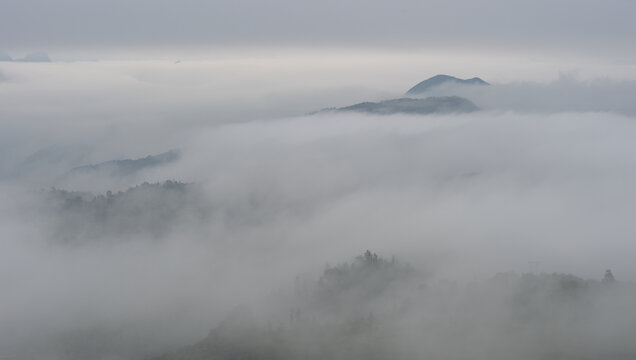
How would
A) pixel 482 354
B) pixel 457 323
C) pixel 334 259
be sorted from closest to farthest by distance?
pixel 482 354 < pixel 457 323 < pixel 334 259

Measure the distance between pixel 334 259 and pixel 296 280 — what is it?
27.2 metres

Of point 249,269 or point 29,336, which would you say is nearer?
point 29,336

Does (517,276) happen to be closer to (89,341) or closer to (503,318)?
(503,318)

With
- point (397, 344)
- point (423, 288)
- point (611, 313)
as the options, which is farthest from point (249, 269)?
point (611, 313)

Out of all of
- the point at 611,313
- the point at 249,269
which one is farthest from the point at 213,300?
the point at 611,313

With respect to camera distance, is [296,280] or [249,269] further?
[249,269]

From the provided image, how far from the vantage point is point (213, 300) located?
6826 inches

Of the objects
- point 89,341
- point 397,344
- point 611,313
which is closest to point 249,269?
point 89,341

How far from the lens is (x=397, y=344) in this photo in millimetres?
118000

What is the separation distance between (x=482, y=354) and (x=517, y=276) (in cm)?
3789

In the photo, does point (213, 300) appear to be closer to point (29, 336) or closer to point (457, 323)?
point (29, 336)

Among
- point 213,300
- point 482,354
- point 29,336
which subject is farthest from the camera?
point 213,300

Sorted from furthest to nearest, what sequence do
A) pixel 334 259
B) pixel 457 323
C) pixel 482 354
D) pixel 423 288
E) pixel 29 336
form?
pixel 334 259 → pixel 29 336 → pixel 423 288 → pixel 457 323 → pixel 482 354

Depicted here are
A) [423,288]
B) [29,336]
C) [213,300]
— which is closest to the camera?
[423,288]
